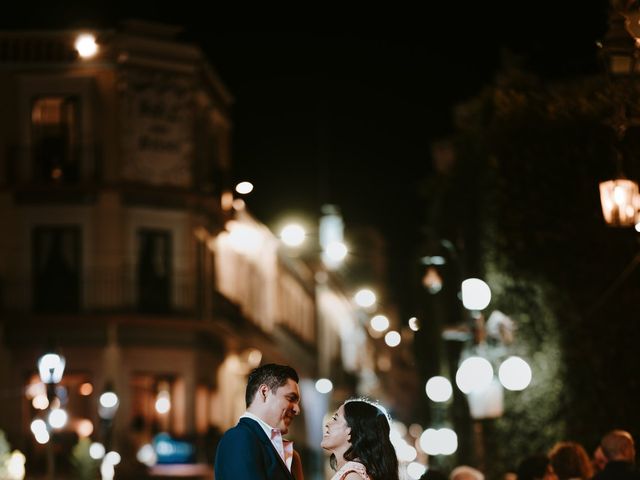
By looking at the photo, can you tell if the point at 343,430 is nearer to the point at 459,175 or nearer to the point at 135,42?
the point at 459,175

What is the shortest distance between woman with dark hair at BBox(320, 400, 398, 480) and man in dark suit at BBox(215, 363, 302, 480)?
254mm

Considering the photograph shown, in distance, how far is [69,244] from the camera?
3512 centimetres

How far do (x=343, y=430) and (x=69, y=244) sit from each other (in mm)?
29190

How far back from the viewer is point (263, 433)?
679cm

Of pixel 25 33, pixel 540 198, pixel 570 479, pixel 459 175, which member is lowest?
pixel 570 479

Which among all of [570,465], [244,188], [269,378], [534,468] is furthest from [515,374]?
[269,378]

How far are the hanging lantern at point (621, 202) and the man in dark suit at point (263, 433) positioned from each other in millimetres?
6853

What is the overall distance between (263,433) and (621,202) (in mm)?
7164

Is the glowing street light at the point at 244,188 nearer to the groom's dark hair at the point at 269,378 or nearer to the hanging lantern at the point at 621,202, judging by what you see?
the hanging lantern at the point at 621,202

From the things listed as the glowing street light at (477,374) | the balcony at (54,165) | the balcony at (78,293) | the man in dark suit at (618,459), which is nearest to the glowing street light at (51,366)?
the glowing street light at (477,374)

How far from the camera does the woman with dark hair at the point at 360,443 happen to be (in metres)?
6.65

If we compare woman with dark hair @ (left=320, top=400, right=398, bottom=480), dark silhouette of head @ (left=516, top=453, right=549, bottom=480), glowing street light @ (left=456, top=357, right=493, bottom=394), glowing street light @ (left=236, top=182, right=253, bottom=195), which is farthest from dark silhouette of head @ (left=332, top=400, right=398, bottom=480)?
glowing street light @ (left=456, top=357, right=493, bottom=394)

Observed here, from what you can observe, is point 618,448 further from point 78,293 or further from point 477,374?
point 78,293

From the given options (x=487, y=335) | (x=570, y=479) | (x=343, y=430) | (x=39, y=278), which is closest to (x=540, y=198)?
(x=487, y=335)
